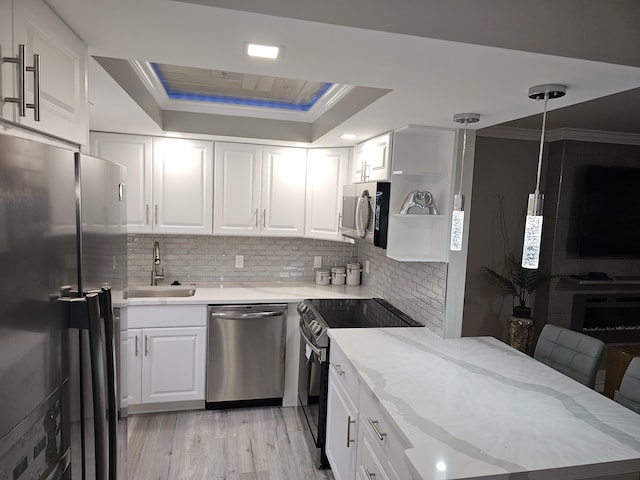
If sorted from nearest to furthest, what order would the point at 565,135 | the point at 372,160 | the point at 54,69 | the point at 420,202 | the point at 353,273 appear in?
1. the point at 54,69
2. the point at 420,202
3. the point at 372,160
4. the point at 565,135
5. the point at 353,273

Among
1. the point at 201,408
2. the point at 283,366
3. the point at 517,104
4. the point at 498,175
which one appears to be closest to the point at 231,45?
the point at 517,104

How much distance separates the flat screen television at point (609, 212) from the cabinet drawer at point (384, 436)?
3.10 m

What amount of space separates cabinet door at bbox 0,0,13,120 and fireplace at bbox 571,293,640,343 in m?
4.46

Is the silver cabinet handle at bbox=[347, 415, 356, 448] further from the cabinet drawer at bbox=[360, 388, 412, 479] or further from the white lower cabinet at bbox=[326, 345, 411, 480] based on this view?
the cabinet drawer at bbox=[360, 388, 412, 479]

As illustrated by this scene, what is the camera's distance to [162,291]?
3518 mm

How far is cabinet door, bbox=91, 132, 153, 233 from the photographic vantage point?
3.23 metres

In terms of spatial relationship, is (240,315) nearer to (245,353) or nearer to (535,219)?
(245,353)

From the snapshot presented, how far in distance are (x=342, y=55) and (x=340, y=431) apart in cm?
199

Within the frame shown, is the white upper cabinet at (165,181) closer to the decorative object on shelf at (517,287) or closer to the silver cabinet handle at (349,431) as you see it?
the silver cabinet handle at (349,431)

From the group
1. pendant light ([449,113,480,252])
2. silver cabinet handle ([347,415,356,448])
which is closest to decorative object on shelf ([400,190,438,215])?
pendant light ([449,113,480,252])

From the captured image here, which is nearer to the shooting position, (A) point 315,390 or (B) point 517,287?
(A) point 315,390

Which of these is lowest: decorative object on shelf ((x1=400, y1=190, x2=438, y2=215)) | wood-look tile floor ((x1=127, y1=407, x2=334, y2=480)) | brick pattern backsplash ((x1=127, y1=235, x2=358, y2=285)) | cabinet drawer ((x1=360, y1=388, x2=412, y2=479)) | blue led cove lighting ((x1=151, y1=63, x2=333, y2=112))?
wood-look tile floor ((x1=127, y1=407, x2=334, y2=480))

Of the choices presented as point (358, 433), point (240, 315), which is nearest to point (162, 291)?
point (240, 315)

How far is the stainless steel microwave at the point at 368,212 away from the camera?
2.55 meters
